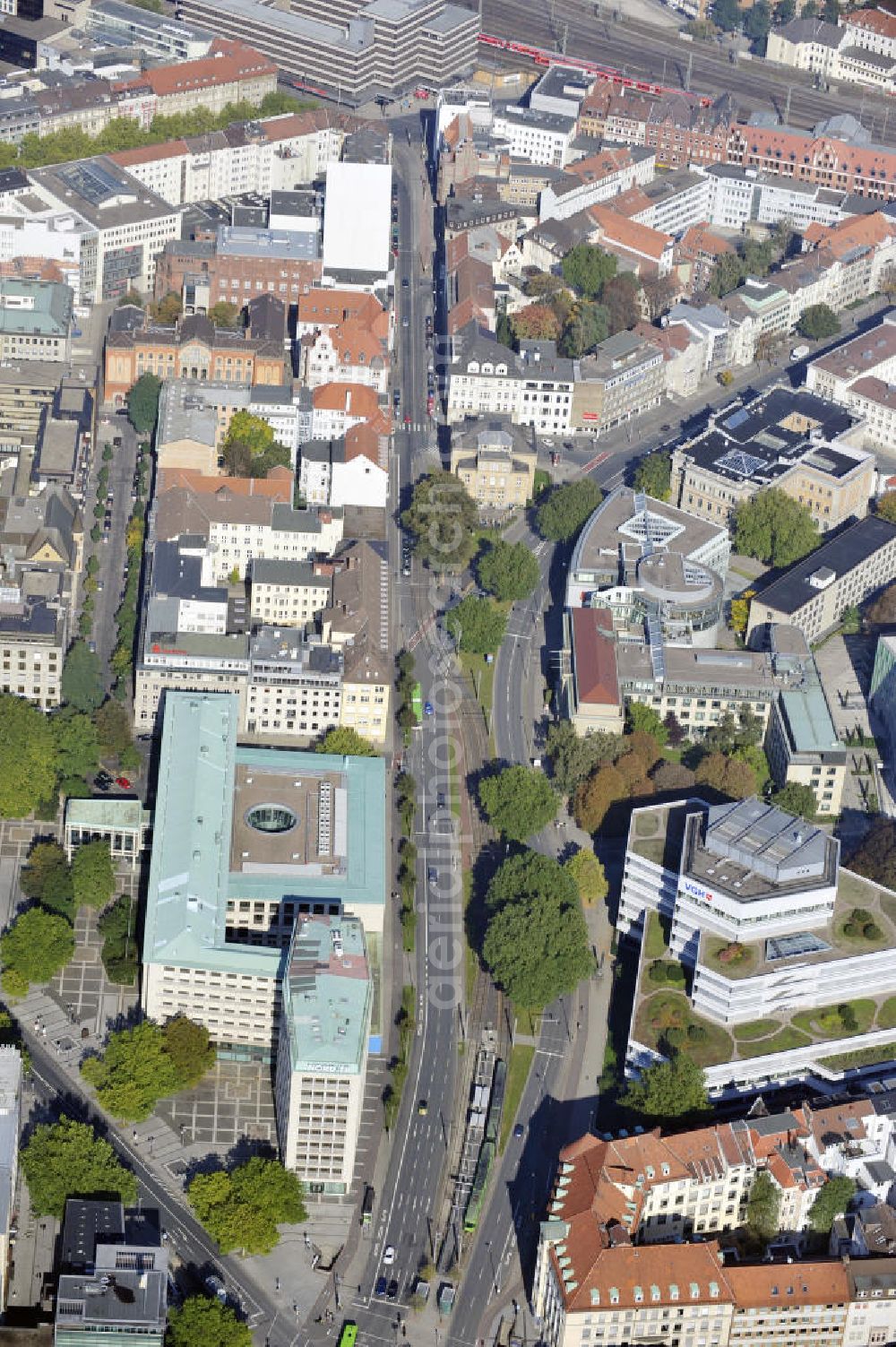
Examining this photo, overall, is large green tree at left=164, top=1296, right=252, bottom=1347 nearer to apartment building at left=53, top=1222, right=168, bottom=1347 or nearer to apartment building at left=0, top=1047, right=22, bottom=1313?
apartment building at left=53, top=1222, right=168, bottom=1347

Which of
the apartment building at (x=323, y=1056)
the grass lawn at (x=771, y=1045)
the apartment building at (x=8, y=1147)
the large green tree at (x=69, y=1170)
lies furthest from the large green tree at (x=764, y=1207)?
the apartment building at (x=8, y=1147)

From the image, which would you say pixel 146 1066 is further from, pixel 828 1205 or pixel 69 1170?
pixel 828 1205

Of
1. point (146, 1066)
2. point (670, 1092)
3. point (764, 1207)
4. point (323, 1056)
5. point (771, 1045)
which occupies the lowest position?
point (146, 1066)

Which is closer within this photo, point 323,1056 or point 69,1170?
point 323,1056

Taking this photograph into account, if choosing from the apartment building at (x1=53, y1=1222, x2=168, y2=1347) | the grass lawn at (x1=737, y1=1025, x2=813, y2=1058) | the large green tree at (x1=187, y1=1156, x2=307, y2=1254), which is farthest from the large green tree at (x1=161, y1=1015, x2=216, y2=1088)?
the grass lawn at (x1=737, y1=1025, x2=813, y2=1058)

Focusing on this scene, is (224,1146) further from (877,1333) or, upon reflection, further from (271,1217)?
(877,1333)

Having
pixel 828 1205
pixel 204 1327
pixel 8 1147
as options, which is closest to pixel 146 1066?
pixel 8 1147
